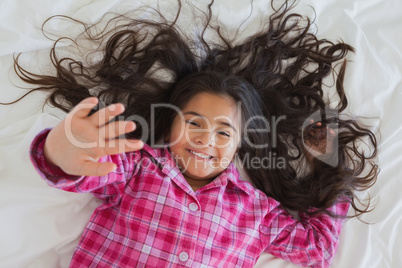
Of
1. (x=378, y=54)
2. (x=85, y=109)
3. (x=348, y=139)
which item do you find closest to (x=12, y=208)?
(x=85, y=109)

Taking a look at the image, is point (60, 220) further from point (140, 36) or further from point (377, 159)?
point (377, 159)

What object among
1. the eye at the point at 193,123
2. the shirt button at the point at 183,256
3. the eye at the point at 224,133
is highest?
the eye at the point at 193,123

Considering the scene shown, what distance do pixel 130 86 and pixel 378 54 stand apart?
0.74 metres

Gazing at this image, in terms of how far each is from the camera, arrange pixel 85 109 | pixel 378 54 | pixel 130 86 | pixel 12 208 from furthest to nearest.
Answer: pixel 378 54 < pixel 130 86 < pixel 12 208 < pixel 85 109

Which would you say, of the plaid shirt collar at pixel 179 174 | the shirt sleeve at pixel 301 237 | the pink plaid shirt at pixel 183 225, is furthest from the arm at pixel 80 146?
the shirt sleeve at pixel 301 237

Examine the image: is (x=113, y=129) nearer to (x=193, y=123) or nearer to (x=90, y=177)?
(x=90, y=177)

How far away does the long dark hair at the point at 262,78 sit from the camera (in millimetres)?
1210

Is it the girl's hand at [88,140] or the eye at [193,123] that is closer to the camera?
the girl's hand at [88,140]

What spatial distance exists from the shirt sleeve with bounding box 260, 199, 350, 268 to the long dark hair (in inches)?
2.1

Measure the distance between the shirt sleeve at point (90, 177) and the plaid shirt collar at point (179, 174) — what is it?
2.1 inches

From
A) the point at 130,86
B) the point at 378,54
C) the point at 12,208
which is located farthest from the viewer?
the point at 378,54

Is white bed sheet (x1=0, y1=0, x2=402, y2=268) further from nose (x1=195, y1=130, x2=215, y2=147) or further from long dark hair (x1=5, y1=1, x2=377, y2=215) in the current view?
nose (x1=195, y1=130, x2=215, y2=147)

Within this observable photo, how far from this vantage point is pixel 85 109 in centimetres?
84

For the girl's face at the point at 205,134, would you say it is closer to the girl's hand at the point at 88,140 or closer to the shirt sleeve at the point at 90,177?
the shirt sleeve at the point at 90,177
